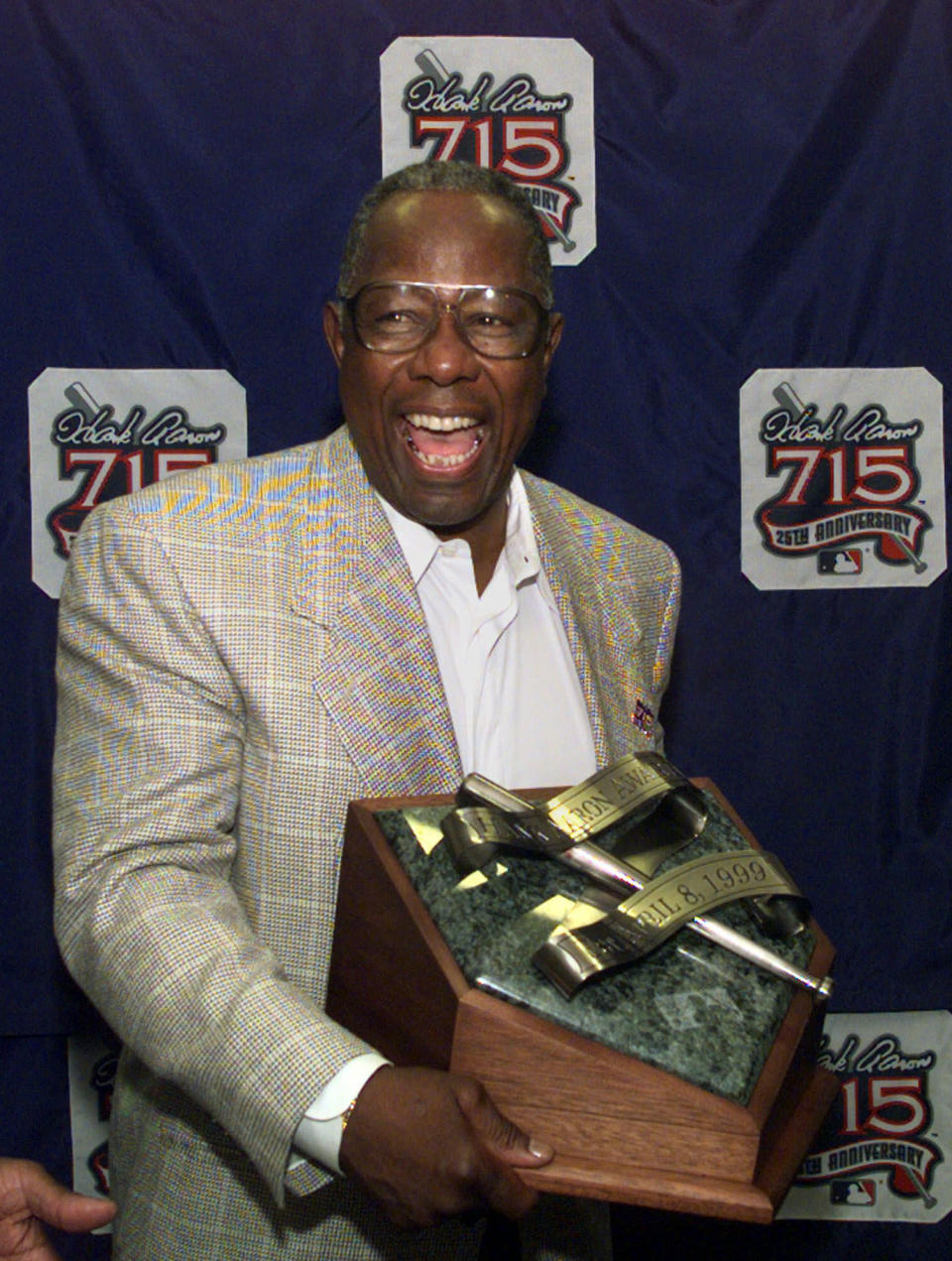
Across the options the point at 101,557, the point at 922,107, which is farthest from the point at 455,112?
the point at 101,557

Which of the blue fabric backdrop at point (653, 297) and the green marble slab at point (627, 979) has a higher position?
the blue fabric backdrop at point (653, 297)

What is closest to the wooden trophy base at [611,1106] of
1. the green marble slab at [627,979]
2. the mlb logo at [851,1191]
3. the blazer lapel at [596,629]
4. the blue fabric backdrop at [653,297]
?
the green marble slab at [627,979]

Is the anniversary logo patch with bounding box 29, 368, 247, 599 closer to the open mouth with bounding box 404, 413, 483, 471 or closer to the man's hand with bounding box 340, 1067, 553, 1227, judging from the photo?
the open mouth with bounding box 404, 413, 483, 471

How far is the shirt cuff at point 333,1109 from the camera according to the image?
1067 millimetres

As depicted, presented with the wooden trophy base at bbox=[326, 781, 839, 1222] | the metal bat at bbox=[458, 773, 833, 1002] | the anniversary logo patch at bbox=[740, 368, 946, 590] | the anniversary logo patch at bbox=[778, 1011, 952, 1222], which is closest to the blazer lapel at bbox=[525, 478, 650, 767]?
the metal bat at bbox=[458, 773, 833, 1002]

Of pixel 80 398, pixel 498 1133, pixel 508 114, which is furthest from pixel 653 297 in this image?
pixel 498 1133

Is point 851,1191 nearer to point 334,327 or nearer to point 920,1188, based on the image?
point 920,1188

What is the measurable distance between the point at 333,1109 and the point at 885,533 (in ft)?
4.87

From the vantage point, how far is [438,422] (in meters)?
1.47

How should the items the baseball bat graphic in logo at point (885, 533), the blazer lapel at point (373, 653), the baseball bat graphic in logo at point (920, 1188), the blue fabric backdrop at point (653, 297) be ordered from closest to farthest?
the blazer lapel at point (373, 653) < the blue fabric backdrop at point (653, 297) < the baseball bat graphic in logo at point (885, 533) < the baseball bat graphic in logo at point (920, 1188)

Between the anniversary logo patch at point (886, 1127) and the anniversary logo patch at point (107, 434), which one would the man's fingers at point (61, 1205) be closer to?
the anniversary logo patch at point (107, 434)

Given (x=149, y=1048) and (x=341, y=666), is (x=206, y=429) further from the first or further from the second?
(x=149, y=1048)

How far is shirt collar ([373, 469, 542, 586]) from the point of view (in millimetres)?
1507

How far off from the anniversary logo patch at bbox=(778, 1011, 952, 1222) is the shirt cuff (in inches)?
54.6
